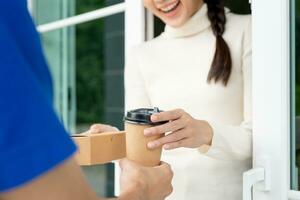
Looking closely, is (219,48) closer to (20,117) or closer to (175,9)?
(175,9)

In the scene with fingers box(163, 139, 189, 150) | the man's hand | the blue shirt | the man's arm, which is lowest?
the man's hand

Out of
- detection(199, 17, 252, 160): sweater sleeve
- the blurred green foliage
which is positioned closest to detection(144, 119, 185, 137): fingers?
detection(199, 17, 252, 160): sweater sleeve

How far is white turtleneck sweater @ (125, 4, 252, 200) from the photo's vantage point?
1.08 m

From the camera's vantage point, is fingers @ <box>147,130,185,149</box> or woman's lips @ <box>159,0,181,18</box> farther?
woman's lips @ <box>159,0,181,18</box>

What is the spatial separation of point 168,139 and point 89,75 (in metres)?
1.96

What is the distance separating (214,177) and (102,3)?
41.4 inches

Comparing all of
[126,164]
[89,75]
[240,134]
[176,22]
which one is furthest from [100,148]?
[89,75]

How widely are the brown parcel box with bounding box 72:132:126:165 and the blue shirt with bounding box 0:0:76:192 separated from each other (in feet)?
1.37

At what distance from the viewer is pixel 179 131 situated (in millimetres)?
931

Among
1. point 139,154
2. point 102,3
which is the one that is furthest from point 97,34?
point 139,154

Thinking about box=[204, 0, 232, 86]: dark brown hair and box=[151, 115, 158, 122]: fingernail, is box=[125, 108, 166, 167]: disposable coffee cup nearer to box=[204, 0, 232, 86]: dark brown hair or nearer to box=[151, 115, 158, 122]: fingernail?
box=[151, 115, 158, 122]: fingernail

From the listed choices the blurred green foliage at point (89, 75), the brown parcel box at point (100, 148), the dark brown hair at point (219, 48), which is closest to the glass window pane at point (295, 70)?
the dark brown hair at point (219, 48)

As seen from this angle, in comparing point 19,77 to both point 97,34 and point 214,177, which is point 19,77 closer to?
point 214,177

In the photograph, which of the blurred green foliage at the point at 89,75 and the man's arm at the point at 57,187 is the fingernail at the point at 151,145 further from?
the blurred green foliage at the point at 89,75
